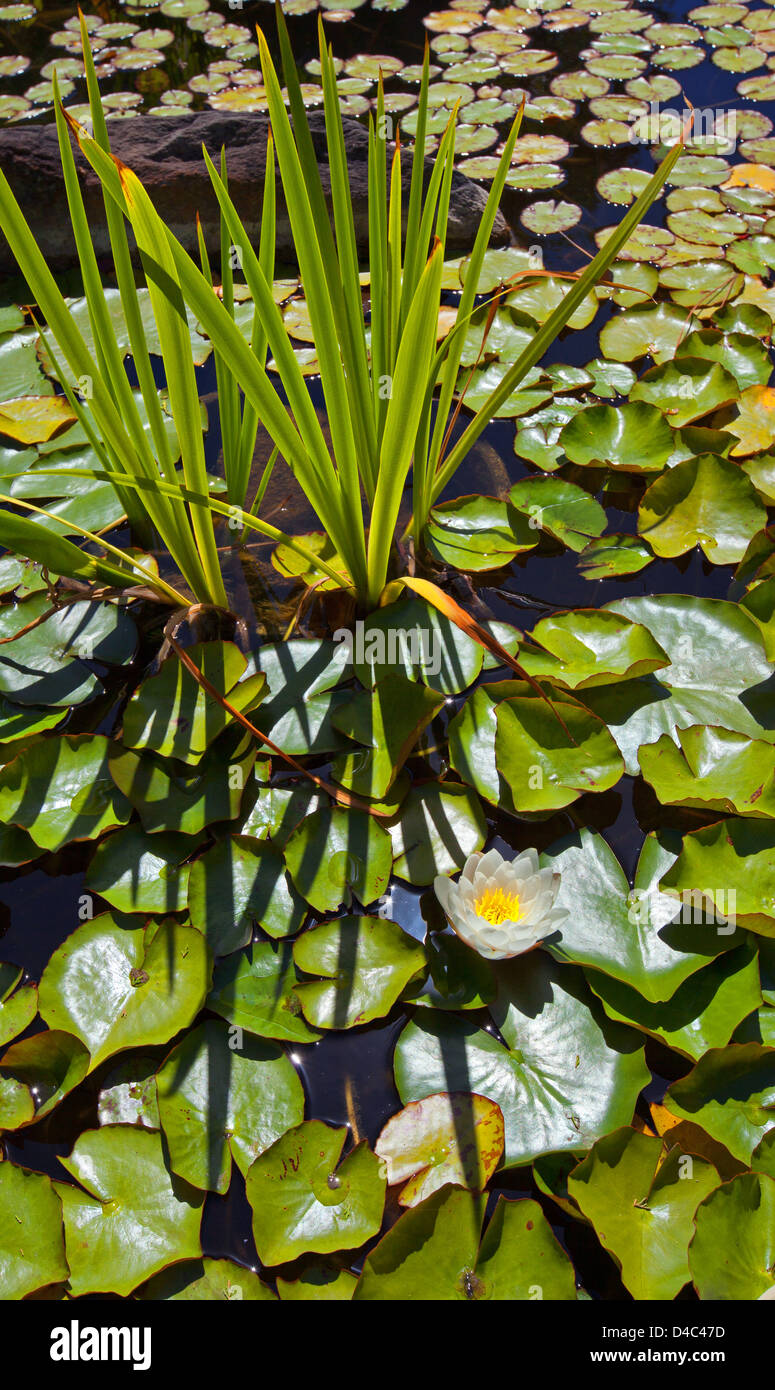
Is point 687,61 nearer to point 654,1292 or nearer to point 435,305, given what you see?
point 435,305

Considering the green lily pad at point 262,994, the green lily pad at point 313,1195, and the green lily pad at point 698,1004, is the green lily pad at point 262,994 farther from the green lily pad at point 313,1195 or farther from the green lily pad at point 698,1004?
the green lily pad at point 698,1004

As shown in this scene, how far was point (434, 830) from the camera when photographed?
1466mm

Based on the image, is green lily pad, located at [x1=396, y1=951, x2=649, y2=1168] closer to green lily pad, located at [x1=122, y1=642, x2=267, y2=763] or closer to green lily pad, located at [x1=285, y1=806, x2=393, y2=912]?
green lily pad, located at [x1=285, y1=806, x2=393, y2=912]

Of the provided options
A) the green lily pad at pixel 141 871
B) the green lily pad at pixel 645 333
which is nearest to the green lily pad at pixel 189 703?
the green lily pad at pixel 141 871

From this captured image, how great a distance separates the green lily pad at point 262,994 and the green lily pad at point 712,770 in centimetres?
69

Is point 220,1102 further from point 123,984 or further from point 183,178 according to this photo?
point 183,178

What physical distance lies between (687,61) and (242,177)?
209 centimetres

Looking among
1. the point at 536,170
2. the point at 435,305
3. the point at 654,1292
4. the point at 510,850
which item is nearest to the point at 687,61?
the point at 536,170

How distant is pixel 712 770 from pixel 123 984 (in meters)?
1.04

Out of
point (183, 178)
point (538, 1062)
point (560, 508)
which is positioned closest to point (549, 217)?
point (183, 178)

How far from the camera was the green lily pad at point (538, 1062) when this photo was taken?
116 centimetres

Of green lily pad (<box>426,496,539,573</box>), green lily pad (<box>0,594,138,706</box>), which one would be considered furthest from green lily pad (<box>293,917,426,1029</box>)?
green lily pad (<box>426,496,539,573</box>)

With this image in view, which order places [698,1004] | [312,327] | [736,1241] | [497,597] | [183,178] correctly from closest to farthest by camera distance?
[736,1241]
[698,1004]
[312,327]
[497,597]
[183,178]
